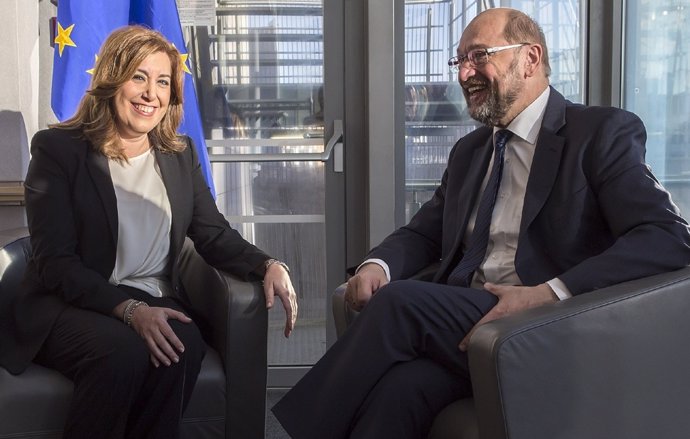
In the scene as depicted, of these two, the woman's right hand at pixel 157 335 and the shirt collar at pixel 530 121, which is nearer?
the woman's right hand at pixel 157 335

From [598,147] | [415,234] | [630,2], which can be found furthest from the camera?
[630,2]

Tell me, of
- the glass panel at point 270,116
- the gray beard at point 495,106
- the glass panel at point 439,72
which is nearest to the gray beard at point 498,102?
the gray beard at point 495,106

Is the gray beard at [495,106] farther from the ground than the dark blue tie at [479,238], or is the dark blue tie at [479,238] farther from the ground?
the gray beard at [495,106]

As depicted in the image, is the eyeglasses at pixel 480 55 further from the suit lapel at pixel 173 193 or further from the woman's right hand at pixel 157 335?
the woman's right hand at pixel 157 335

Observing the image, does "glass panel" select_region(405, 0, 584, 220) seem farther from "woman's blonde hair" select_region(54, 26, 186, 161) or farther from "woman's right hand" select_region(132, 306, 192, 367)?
"woman's right hand" select_region(132, 306, 192, 367)

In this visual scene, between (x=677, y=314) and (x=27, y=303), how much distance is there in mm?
1603

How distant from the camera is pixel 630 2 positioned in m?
3.34

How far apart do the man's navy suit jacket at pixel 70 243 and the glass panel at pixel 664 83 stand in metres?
1.41

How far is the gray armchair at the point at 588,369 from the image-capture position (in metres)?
1.66

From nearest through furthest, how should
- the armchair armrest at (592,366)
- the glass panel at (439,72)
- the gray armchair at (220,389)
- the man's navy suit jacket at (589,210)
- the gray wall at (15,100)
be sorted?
the armchair armrest at (592,366) → the man's navy suit jacket at (589,210) → the gray armchair at (220,389) → the gray wall at (15,100) → the glass panel at (439,72)

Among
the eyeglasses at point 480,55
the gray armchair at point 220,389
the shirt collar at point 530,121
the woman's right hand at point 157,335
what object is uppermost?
the eyeglasses at point 480,55

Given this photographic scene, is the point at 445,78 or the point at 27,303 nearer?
the point at 27,303

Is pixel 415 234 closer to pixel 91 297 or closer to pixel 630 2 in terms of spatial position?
pixel 91 297

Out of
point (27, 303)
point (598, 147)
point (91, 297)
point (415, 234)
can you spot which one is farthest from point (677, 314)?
point (27, 303)
